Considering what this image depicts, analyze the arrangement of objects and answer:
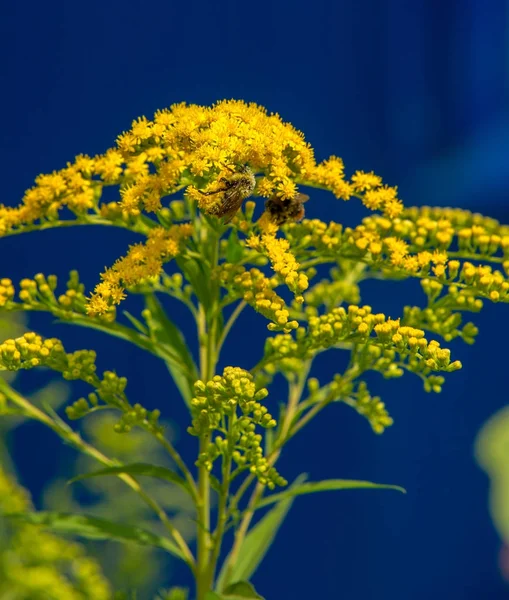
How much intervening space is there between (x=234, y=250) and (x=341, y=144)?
1072 millimetres

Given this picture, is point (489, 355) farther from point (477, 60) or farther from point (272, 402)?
point (477, 60)

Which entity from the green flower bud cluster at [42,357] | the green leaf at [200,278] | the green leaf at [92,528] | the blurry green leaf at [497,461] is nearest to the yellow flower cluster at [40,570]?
the green leaf at [92,528]

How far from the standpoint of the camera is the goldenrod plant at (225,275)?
68 centimetres

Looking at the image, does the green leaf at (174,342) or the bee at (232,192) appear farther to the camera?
the green leaf at (174,342)

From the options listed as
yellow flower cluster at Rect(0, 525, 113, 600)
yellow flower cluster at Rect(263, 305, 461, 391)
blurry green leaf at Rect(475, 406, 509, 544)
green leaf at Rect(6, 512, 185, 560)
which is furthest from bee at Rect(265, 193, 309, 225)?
blurry green leaf at Rect(475, 406, 509, 544)

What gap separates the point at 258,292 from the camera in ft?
2.23

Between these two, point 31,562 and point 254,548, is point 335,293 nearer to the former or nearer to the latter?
point 254,548

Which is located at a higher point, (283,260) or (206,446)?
(283,260)

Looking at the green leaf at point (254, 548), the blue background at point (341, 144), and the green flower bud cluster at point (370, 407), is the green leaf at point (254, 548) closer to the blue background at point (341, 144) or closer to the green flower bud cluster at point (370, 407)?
the green flower bud cluster at point (370, 407)

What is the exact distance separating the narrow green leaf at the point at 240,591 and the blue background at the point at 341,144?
37.8 inches

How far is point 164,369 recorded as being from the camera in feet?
5.54

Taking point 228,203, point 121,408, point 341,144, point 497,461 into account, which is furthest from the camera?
point 497,461

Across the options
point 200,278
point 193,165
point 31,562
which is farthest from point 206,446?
point 31,562

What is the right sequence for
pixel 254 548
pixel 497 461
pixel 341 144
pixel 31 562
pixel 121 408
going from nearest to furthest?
pixel 121 408 → pixel 254 548 → pixel 31 562 → pixel 341 144 → pixel 497 461
